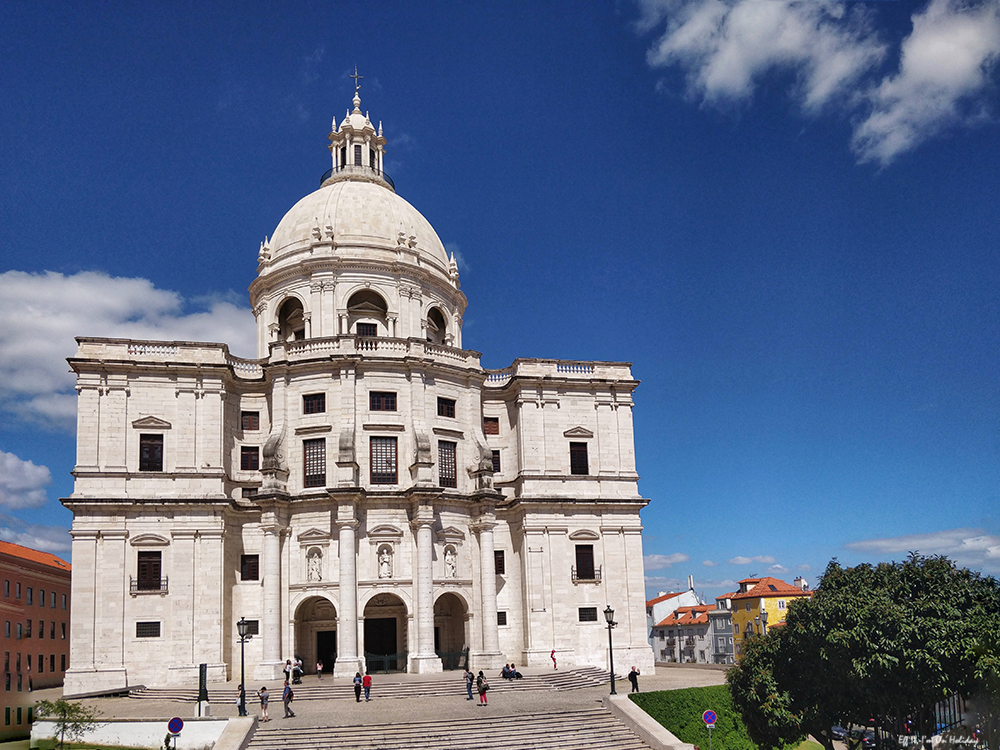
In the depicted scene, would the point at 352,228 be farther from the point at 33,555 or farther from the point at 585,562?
the point at 33,555

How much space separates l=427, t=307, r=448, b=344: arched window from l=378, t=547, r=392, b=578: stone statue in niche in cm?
1476

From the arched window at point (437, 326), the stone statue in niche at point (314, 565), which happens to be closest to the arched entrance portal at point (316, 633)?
the stone statue in niche at point (314, 565)

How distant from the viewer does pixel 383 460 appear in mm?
47406

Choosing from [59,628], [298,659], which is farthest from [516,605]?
[59,628]

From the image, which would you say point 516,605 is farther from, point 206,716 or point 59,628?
point 59,628

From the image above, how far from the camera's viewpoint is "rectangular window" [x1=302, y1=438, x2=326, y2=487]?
154ft

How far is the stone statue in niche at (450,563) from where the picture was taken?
47000 millimetres

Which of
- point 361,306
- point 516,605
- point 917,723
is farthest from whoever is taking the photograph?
point 361,306

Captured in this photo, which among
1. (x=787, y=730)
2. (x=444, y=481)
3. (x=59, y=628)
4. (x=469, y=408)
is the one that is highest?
(x=469, y=408)

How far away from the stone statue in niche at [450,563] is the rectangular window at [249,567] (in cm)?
969

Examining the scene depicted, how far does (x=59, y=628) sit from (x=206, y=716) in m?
31.4

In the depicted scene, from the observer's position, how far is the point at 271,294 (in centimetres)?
5478

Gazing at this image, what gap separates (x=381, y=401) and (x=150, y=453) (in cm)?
1171

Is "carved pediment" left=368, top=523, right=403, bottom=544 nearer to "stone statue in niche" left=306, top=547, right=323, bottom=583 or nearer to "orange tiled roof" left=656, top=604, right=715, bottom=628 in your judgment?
"stone statue in niche" left=306, top=547, right=323, bottom=583
